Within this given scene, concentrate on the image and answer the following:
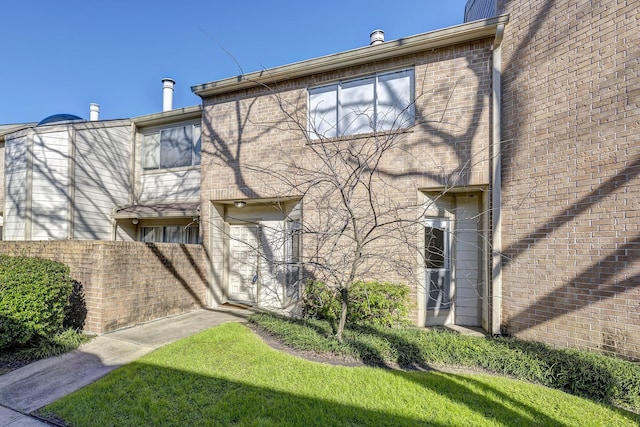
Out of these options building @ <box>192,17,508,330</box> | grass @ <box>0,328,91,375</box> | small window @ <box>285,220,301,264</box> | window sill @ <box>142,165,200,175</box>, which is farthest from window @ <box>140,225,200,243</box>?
grass @ <box>0,328,91,375</box>

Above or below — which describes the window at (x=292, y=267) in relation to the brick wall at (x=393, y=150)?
below

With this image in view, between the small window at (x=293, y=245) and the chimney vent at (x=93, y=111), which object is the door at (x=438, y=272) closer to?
the small window at (x=293, y=245)

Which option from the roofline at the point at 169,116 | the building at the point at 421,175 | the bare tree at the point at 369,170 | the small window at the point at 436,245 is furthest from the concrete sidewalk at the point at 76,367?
the roofline at the point at 169,116

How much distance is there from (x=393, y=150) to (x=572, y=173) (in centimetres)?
303

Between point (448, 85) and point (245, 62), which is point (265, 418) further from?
point (448, 85)

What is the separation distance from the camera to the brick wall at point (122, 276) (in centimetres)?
555

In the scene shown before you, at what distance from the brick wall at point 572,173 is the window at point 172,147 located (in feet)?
26.7

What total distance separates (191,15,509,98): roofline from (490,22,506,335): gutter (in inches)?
16.5

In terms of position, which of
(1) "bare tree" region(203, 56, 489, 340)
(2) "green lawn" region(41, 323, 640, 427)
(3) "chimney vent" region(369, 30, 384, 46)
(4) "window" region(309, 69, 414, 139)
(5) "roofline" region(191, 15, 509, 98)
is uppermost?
(3) "chimney vent" region(369, 30, 384, 46)

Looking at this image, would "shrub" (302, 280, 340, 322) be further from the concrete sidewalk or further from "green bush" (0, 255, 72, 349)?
"green bush" (0, 255, 72, 349)

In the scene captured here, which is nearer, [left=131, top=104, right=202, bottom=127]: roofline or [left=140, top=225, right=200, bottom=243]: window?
[left=131, top=104, right=202, bottom=127]: roofline

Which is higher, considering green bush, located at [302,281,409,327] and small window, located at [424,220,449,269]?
small window, located at [424,220,449,269]

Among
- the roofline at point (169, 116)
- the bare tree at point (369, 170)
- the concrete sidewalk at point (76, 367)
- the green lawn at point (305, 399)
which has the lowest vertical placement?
the concrete sidewalk at point (76, 367)

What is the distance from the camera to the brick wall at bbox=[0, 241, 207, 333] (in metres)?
5.55
